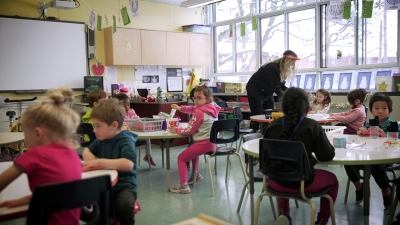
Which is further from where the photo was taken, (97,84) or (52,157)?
(97,84)

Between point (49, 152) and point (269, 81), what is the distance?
426 centimetres

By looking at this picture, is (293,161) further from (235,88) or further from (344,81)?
(235,88)

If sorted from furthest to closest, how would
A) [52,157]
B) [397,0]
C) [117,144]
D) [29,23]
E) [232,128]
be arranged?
1. [29,23]
2. [397,0]
3. [232,128]
4. [117,144]
5. [52,157]

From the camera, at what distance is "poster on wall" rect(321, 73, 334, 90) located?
7195 mm

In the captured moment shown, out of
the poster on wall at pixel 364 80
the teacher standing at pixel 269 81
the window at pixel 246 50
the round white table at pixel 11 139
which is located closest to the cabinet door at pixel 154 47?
the window at pixel 246 50

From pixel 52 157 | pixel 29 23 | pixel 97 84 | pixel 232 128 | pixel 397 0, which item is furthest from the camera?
pixel 97 84

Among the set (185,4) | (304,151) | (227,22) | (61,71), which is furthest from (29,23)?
(304,151)

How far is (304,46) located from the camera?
767 cm

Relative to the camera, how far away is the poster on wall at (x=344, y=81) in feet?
22.7

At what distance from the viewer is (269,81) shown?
551 centimetres

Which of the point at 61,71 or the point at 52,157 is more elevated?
the point at 61,71

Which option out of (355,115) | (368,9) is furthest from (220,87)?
(355,115)

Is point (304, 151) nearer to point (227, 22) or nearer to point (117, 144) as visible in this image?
point (117, 144)

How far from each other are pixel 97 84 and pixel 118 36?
1.02 meters
